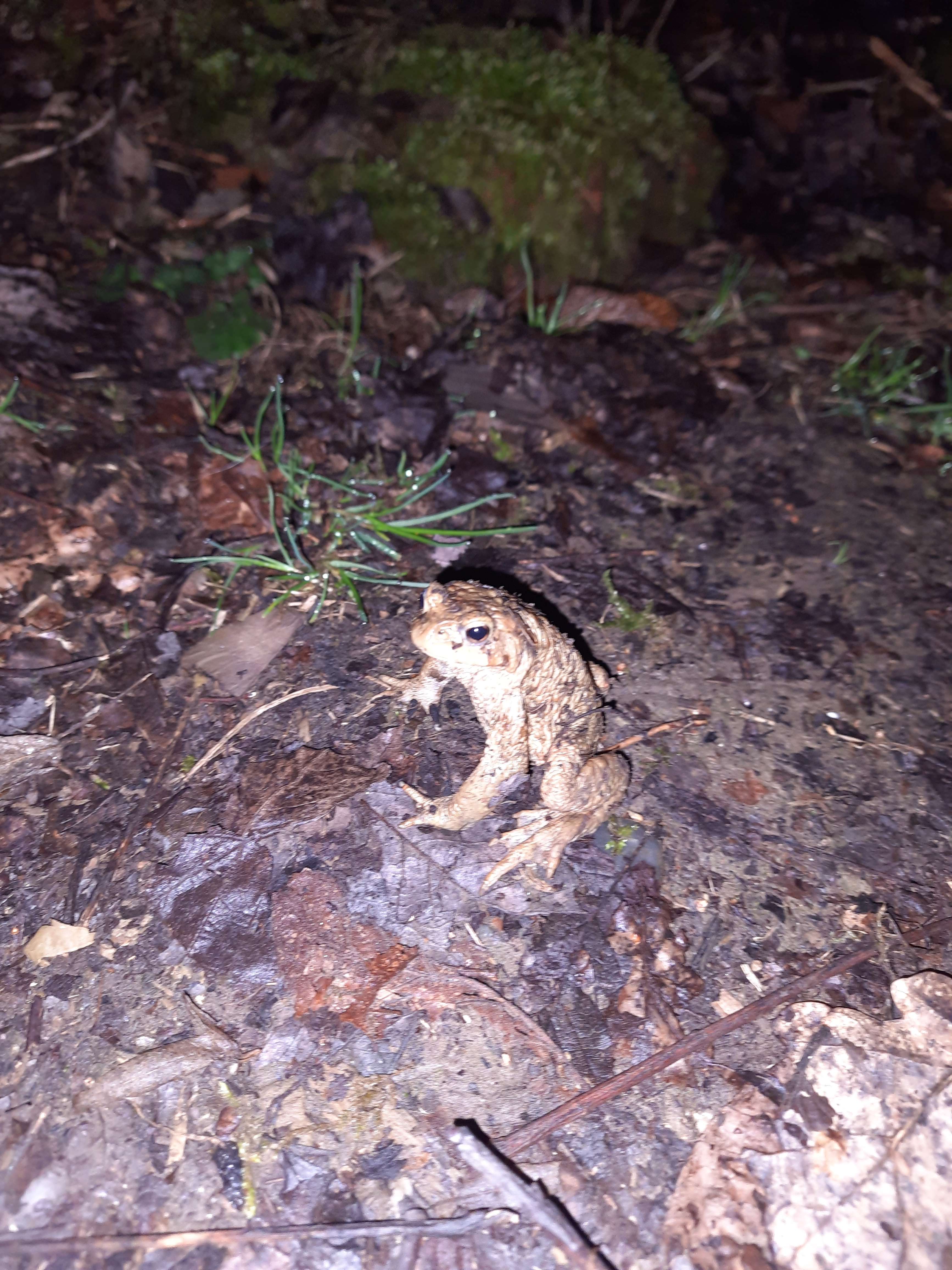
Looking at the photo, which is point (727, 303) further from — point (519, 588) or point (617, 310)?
point (519, 588)

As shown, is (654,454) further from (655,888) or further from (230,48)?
(230,48)

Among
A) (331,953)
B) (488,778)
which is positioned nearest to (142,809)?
(331,953)

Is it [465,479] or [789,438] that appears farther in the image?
[789,438]

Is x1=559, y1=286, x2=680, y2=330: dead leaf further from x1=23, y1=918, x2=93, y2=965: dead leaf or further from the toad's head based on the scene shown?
x1=23, y1=918, x2=93, y2=965: dead leaf

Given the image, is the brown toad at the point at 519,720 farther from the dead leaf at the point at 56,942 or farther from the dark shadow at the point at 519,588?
the dead leaf at the point at 56,942

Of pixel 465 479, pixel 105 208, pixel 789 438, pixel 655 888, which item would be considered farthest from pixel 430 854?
pixel 105 208

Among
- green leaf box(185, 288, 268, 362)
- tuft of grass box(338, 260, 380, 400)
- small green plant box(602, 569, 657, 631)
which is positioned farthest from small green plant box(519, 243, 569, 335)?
small green plant box(602, 569, 657, 631)
